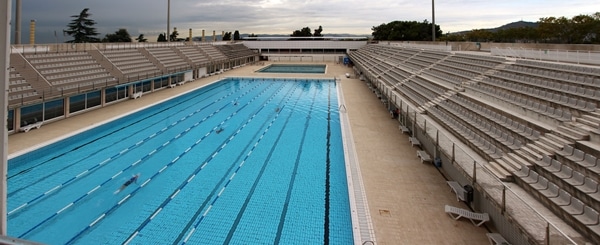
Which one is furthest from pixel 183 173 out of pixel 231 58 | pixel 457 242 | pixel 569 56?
pixel 231 58

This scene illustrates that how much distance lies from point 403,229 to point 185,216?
4368 millimetres

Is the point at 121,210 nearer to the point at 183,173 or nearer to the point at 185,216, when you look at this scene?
the point at 185,216

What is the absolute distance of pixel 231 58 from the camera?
39.4 meters

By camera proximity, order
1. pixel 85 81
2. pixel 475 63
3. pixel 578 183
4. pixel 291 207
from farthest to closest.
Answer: pixel 85 81, pixel 475 63, pixel 291 207, pixel 578 183

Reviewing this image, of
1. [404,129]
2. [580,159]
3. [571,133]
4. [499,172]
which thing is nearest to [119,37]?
[404,129]

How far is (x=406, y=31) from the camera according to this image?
60125 millimetres

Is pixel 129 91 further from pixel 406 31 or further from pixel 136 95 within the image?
pixel 406 31

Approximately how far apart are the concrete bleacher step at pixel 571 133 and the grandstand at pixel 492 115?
0.02 m

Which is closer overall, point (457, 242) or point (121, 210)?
point (457, 242)

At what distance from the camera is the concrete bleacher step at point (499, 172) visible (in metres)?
5.99

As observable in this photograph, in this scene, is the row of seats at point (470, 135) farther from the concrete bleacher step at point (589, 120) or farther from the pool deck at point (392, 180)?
the concrete bleacher step at point (589, 120)

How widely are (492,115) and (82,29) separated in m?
55.4

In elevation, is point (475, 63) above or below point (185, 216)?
above

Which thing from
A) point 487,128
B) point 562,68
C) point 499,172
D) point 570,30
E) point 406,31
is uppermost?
point 406,31
